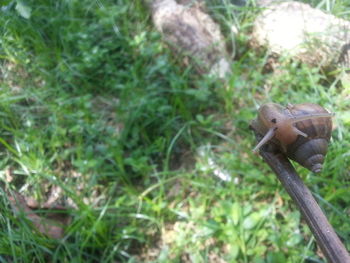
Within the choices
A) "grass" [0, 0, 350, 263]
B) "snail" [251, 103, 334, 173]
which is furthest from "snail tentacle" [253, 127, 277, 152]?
"grass" [0, 0, 350, 263]

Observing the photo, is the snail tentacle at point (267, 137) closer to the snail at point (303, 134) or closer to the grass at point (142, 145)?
the snail at point (303, 134)

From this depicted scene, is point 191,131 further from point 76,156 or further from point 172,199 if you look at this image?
point 76,156

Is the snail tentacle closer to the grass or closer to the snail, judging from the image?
the snail

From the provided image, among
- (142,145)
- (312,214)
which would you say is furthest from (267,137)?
(142,145)

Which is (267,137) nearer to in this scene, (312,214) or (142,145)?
(312,214)

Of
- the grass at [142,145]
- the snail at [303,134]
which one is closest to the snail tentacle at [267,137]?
the snail at [303,134]
